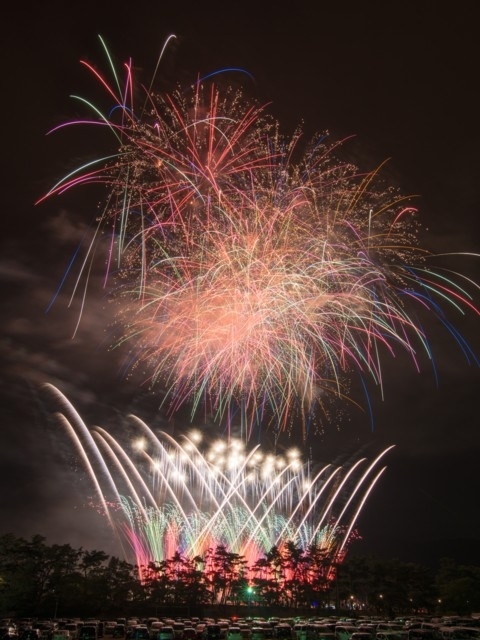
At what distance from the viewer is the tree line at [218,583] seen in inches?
2298

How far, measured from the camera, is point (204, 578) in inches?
2702

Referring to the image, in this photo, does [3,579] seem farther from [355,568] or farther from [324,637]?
[355,568]

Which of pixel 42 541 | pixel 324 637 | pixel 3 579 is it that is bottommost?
pixel 324 637

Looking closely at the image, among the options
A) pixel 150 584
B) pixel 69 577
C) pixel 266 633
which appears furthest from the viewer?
pixel 150 584

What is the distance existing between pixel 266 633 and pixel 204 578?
108ft

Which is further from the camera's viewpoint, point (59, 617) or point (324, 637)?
point (59, 617)

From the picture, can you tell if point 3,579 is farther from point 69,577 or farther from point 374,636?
point 374,636

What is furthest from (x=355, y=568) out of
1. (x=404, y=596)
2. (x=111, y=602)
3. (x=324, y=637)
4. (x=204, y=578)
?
(x=324, y=637)

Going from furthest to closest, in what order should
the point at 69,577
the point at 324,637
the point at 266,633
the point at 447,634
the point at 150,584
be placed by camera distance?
the point at 150,584 < the point at 69,577 < the point at 266,633 < the point at 324,637 < the point at 447,634

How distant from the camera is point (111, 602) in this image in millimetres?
62000

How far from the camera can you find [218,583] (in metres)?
68.9

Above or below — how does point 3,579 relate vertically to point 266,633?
above

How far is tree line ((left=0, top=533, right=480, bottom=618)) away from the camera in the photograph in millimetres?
58375

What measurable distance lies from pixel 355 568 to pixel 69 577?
35.0m
